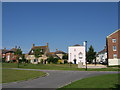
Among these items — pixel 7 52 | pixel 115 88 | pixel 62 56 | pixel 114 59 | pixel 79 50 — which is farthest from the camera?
pixel 62 56

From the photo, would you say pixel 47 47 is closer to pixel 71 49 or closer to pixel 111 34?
pixel 71 49

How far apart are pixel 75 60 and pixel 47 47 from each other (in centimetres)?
1454

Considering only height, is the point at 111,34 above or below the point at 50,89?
above

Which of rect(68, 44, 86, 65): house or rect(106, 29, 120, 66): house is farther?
rect(68, 44, 86, 65): house

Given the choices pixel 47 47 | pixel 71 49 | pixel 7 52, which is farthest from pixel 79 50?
pixel 7 52

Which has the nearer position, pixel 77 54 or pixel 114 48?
pixel 114 48

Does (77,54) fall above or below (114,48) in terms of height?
below

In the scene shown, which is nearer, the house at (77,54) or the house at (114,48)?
the house at (114,48)

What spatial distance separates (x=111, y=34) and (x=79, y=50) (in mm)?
29204

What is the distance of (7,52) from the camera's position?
308 feet

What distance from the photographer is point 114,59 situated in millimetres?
53688

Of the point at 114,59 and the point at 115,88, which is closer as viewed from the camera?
the point at 115,88

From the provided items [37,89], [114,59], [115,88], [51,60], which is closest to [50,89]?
[37,89]

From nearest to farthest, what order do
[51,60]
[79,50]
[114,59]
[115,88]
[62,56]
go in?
[115,88], [114,59], [51,60], [79,50], [62,56]
